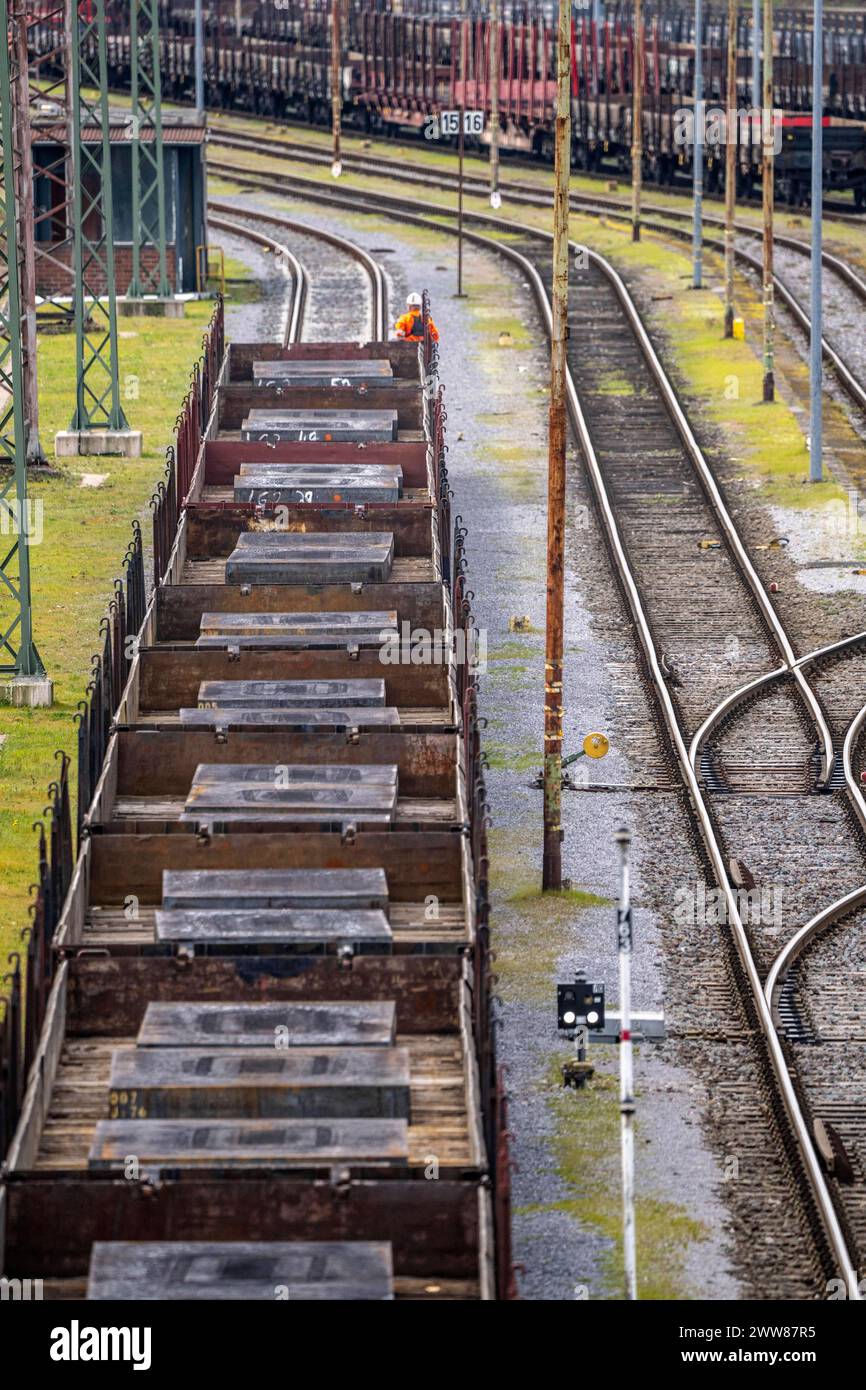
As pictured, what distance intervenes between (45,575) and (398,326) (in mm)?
9666

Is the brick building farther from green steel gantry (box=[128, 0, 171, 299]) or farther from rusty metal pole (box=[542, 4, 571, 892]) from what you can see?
rusty metal pole (box=[542, 4, 571, 892])

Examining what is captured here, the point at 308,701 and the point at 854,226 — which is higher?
the point at 854,226

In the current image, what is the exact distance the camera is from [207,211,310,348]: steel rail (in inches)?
1932

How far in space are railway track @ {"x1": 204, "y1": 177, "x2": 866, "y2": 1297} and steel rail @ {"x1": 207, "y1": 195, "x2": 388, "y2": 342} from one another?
11.3 feet

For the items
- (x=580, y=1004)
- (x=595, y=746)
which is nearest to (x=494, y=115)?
(x=595, y=746)

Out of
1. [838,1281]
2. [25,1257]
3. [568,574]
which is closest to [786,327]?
[568,574]

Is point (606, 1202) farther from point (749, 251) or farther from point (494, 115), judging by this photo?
point (494, 115)

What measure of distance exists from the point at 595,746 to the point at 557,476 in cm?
300

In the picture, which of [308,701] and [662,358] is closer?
[308,701]

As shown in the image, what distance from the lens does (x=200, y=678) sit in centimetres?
2252

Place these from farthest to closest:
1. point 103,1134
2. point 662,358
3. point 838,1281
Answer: point 662,358 → point 838,1281 → point 103,1134

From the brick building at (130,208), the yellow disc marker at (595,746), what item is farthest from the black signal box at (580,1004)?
the brick building at (130,208)

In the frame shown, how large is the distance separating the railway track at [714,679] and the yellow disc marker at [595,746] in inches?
43.0
